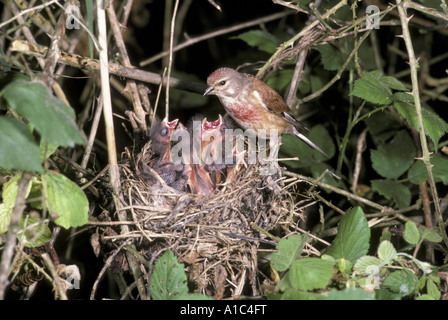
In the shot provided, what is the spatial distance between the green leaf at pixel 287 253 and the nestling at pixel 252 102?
1.78m

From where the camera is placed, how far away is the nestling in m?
3.73

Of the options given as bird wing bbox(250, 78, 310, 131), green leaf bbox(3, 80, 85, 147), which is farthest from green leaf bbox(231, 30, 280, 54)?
green leaf bbox(3, 80, 85, 147)

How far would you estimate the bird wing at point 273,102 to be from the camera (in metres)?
3.76

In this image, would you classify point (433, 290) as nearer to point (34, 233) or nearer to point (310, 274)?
point (310, 274)

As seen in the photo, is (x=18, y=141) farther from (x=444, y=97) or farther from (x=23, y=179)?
(x=444, y=97)

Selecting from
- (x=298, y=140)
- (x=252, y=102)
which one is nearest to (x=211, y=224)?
(x=252, y=102)

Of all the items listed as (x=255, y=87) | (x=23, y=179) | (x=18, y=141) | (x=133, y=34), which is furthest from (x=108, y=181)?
(x=133, y=34)

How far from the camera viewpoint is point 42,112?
1713 millimetres

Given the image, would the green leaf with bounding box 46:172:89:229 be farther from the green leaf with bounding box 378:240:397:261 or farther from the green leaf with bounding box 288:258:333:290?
the green leaf with bounding box 378:240:397:261

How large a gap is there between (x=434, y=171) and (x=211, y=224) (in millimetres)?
1692

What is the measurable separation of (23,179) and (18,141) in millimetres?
258

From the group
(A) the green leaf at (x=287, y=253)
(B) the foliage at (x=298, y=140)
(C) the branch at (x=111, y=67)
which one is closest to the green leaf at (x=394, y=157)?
(B) the foliage at (x=298, y=140)

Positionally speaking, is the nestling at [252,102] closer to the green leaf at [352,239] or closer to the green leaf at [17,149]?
the green leaf at [352,239]

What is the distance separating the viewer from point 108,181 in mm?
2766
